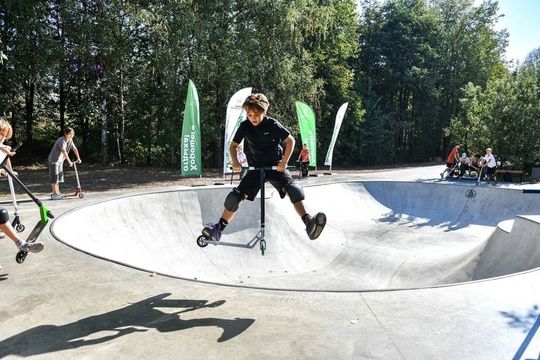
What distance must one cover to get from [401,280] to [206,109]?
16.4 meters

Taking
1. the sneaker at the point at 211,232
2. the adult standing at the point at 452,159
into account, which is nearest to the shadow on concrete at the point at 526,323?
the sneaker at the point at 211,232

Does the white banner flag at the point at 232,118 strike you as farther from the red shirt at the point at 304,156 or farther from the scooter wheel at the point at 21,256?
the scooter wheel at the point at 21,256

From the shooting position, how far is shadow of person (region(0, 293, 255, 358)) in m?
→ 2.81

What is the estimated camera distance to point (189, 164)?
1453 cm

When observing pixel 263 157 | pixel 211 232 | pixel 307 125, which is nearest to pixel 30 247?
pixel 211 232

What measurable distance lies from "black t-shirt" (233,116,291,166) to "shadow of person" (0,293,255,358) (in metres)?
1.77

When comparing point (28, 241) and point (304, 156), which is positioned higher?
point (304, 156)

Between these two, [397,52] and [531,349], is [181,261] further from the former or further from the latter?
[397,52]

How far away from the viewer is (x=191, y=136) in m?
14.3

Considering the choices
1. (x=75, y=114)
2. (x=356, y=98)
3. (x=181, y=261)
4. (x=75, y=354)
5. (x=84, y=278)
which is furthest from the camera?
(x=356, y=98)

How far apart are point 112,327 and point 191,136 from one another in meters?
11.6

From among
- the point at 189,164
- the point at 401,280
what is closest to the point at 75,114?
the point at 189,164

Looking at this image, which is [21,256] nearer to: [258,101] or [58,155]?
[258,101]

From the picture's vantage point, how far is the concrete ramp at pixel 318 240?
7387 mm
